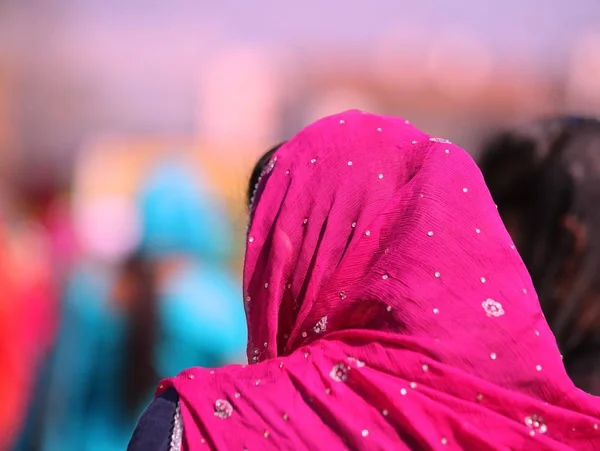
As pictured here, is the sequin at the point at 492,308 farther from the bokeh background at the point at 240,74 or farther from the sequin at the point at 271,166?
the bokeh background at the point at 240,74

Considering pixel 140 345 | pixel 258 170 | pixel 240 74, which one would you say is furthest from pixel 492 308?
pixel 240 74

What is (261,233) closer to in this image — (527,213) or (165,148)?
(527,213)

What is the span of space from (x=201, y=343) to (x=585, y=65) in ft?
6.97

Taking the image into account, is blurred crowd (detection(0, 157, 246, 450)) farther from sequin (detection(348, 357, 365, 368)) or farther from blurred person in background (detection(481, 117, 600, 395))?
sequin (detection(348, 357, 365, 368))

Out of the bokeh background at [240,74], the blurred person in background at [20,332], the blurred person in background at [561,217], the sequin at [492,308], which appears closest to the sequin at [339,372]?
the sequin at [492,308]

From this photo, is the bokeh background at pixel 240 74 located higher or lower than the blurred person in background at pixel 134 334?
higher

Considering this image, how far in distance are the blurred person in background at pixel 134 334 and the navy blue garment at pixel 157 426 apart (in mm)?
1012

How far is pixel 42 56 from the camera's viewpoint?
2479mm

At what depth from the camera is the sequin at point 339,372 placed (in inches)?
18.6

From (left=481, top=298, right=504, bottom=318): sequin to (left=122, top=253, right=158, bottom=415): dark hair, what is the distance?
119cm

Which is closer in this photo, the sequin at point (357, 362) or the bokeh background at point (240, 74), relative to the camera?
the sequin at point (357, 362)

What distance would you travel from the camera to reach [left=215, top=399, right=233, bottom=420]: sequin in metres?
0.47

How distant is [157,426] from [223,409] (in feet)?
0.18

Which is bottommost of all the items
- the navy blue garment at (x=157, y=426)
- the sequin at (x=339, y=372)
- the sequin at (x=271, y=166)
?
the navy blue garment at (x=157, y=426)
